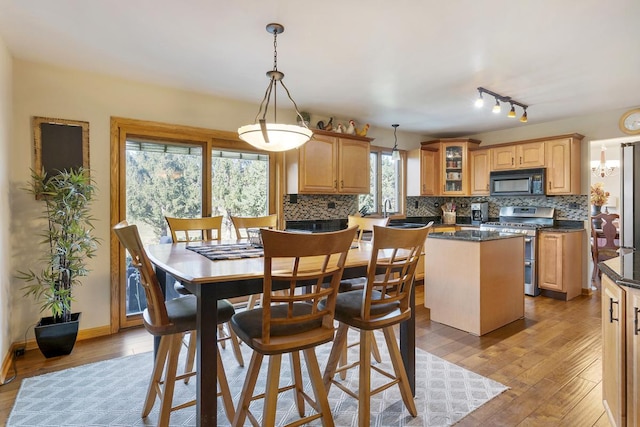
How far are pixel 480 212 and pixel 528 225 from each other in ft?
3.01

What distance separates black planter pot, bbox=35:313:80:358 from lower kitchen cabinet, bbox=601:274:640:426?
339cm

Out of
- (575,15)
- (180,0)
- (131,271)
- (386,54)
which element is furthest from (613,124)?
(131,271)

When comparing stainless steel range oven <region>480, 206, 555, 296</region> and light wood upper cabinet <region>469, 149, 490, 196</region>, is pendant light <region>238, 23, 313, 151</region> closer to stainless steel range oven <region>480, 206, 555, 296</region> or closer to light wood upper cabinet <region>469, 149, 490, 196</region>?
stainless steel range oven <region>480, 206, 555, 296</region>

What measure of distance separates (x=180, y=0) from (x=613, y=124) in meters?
4.97

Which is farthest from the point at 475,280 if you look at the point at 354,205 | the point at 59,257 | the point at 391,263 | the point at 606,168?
the point at 606,168

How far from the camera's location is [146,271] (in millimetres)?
1450

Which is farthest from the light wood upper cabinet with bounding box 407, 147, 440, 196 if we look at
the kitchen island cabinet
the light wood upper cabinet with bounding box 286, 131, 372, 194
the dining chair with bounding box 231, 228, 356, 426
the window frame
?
the dining chair with bounding box 231, 228, 356, 426

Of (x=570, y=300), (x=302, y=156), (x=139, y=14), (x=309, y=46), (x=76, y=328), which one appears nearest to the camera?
(x=139, y=14)

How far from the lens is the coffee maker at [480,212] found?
17.7 feet

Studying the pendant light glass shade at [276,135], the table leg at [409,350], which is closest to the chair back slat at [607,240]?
the table leg at [409,350]

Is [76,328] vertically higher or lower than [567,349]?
higher

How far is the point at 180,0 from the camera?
1.91 m

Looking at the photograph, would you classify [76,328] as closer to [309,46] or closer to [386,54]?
[309,46]

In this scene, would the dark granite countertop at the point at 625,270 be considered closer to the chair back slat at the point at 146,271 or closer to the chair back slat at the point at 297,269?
the chair back slat at the point at 297,269
